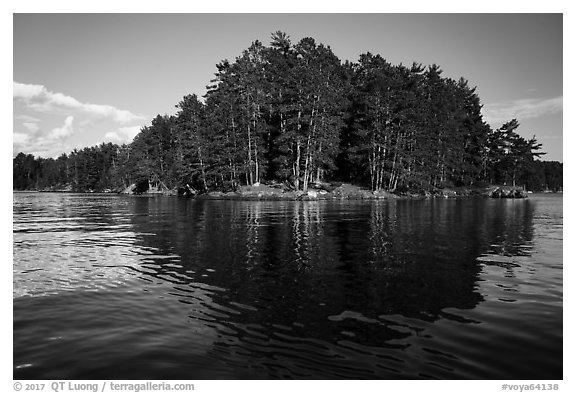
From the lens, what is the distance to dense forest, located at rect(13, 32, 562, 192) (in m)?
67.1

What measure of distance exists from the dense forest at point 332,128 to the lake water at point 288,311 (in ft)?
163

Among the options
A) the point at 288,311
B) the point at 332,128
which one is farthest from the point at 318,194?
the point at 288,311

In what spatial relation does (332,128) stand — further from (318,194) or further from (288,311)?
(288,311)

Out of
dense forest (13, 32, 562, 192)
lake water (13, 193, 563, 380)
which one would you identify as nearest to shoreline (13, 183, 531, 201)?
dense forest (13, 32, 562, 192)

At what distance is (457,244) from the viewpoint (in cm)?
2025

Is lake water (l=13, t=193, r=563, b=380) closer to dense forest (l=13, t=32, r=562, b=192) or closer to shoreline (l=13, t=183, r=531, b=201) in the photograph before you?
shoreline (l=13, t=183, r=531, b=201)

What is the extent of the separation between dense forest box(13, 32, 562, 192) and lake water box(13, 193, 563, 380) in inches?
1952

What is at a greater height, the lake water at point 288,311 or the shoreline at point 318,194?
the shoreline at point 318,194

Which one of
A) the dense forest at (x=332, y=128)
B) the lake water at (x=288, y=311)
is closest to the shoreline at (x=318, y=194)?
the dense forest at (x=332, y=128)

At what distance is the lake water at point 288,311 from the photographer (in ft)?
23.2

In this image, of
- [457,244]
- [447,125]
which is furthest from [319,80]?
[457,244]

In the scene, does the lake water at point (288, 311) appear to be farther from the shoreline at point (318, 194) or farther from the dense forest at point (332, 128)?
the dense forest at point (332, 128)

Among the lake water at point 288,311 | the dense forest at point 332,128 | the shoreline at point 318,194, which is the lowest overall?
the lake water at point 288,311

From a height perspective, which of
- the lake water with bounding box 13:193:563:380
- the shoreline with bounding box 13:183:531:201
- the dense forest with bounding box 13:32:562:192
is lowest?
the lake water with bounding box 13:193:563:380
